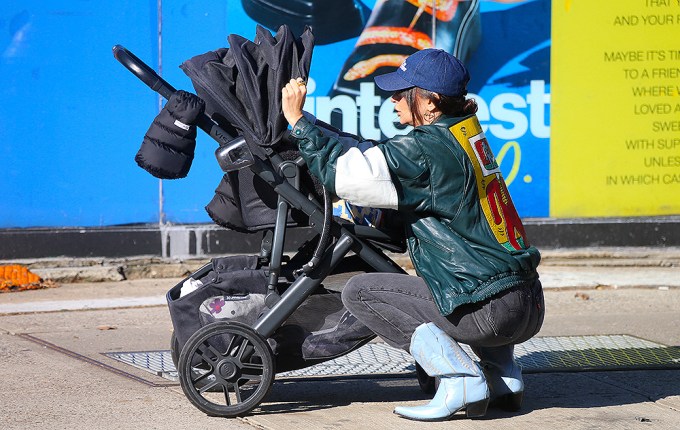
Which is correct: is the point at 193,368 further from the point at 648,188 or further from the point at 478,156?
the point at 648,188

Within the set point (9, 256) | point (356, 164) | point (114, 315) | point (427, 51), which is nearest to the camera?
point (356, 164)

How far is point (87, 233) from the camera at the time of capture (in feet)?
27.1

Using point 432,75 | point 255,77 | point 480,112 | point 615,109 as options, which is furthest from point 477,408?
point 615,109

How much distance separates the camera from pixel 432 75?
14.1ft

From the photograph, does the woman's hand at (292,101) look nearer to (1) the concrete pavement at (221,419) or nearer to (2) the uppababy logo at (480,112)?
(1) the concrete pavement at (221,419)

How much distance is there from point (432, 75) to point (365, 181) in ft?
1.77

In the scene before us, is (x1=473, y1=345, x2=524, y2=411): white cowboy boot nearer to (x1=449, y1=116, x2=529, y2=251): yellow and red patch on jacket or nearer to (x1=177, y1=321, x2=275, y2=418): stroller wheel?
(x1=449, y1=116, x2=529, y2=251): yellow and red patch on jacket

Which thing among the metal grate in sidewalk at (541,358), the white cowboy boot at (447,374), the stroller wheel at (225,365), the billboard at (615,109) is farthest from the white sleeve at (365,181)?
the billboard at (615,109)

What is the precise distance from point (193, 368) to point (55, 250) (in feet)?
13.2

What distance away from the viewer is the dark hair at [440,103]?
14.2 ft

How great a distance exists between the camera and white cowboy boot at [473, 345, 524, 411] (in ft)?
14.6

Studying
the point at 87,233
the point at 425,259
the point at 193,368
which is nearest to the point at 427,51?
the point at 425,259

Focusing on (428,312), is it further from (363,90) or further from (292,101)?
(363,90)

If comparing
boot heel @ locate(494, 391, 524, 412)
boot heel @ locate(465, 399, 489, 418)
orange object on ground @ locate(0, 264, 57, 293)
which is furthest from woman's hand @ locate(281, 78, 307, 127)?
orange object on ground @ locate(0, 264, 57, 293)
